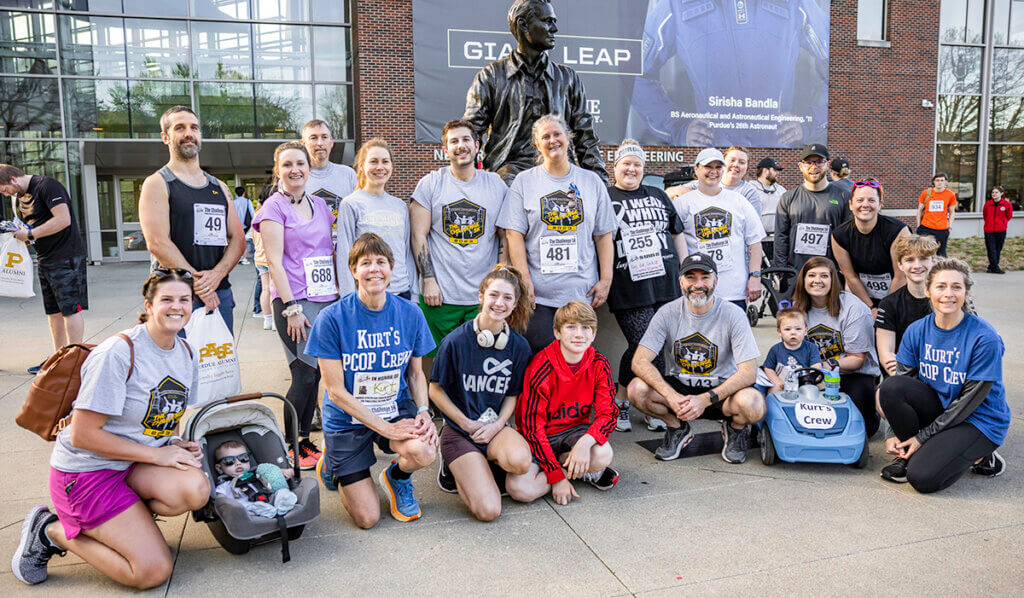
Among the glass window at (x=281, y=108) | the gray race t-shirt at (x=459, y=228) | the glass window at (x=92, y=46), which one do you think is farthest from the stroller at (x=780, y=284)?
the glass window at (x=92, y=46)

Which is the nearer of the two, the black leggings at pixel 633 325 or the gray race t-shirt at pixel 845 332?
the gray race t-shirt at pixel 845 332

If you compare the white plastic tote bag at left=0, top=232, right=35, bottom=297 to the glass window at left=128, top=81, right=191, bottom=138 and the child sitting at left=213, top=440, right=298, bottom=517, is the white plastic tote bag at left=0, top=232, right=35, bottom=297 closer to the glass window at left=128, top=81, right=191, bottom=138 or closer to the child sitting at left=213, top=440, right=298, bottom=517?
the child sitting at left=213, top=440, right=298, bottom=517

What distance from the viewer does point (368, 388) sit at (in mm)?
3336

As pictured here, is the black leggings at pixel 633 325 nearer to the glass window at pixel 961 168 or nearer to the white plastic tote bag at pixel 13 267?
the white plastic tote bag at pixel 13 267

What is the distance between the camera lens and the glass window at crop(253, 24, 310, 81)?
17609 mm

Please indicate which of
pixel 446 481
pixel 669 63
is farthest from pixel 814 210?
pixel 669 63

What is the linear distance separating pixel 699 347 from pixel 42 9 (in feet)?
60.5

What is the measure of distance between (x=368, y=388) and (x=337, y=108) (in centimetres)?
1608

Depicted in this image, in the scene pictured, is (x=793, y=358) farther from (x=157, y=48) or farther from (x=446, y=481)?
(x=157, y=48)

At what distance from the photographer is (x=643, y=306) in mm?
4688

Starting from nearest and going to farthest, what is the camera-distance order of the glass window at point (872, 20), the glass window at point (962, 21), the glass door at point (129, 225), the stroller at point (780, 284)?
the stroller at point (780, 284), the glass door at point (129, 225), the glass window at point (872, 20), the glass window at point (962, 21)

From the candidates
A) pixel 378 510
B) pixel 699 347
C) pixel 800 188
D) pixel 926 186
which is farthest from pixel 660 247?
pixel 926 186

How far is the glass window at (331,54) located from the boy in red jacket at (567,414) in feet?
52.6

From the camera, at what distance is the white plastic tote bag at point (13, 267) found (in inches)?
236
